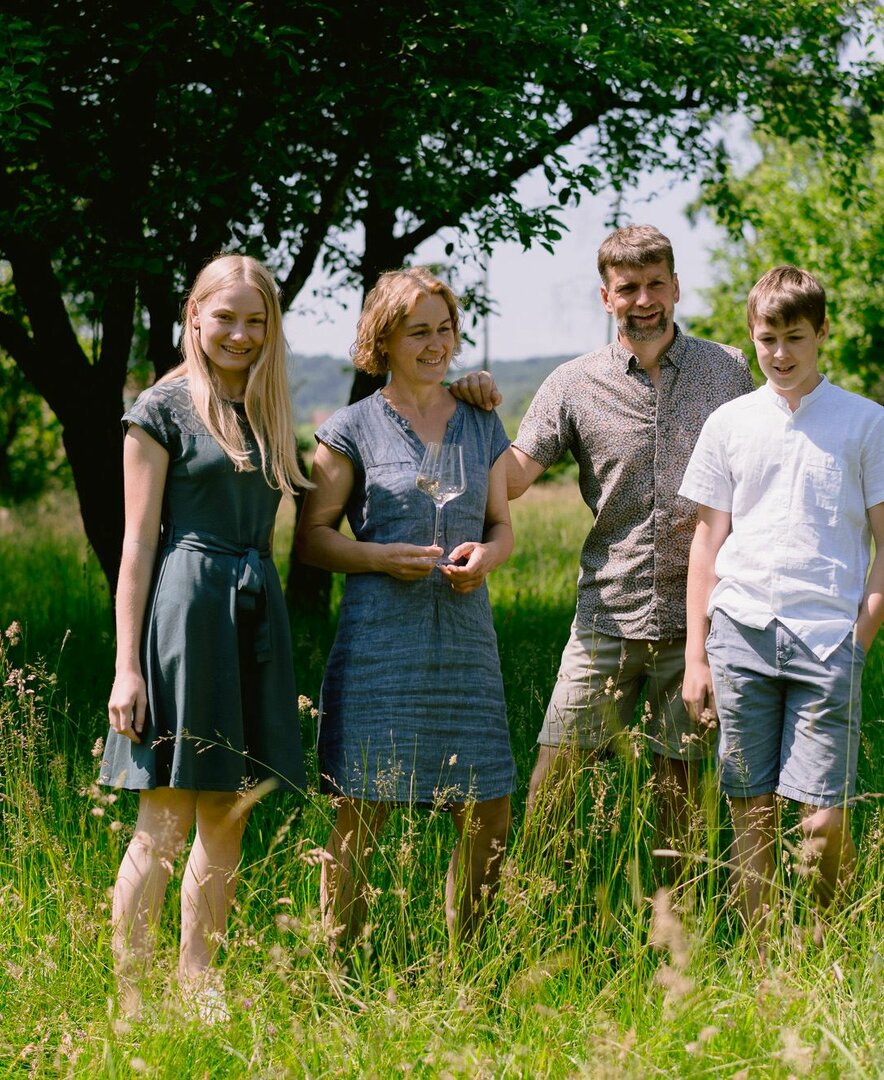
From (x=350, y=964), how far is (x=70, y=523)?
1233cm

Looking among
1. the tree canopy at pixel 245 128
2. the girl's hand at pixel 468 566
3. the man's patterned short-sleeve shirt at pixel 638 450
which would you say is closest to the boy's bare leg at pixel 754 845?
the man's patterned short-sleeve shirt at pixel 638 450

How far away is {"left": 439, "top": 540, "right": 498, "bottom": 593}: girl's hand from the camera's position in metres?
3.42

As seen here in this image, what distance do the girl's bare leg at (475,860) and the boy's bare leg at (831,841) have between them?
0.87m

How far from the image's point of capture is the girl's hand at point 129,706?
10.5ft

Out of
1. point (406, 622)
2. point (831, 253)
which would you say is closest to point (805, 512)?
point (406, 622)

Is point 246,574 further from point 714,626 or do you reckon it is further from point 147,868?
point 714,626

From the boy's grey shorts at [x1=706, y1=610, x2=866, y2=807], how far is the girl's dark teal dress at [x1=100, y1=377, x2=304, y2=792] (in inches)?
48.8

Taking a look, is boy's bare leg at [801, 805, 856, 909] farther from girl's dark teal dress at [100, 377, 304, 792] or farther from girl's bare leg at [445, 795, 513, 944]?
girl's dark teal dress at [100, 377, 304, 792]

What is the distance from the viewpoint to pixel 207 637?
327 centimetres

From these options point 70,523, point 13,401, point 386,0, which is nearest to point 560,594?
point 386,0

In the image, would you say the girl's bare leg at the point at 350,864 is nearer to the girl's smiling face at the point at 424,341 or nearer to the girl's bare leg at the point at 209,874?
the girl's bare leg at the point at 209,874

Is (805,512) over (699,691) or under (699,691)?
over

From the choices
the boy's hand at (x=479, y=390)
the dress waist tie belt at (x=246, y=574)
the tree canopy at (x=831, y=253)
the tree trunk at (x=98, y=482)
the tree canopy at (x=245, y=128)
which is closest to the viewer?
the dress waist tie belt at (x=246, y=574)

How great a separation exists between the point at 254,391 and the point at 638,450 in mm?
1270
